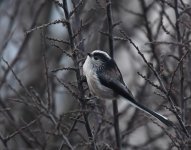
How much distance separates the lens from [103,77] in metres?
4.20

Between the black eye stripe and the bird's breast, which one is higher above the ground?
the black eye stripe

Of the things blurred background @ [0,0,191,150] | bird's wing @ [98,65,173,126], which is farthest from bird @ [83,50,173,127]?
blurred background @ [0,0,191,150]

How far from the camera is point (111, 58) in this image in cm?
409

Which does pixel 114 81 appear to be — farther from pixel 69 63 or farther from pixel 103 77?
pixel 69 63

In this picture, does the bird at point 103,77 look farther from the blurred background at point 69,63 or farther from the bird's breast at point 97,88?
the blurred background at point 69,63

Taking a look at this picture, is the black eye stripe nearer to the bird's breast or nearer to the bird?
the bird

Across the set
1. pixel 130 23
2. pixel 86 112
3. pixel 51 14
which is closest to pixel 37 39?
pixel 51 14

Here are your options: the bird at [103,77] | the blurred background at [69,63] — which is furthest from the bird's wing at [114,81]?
the blurred background at [69,63]

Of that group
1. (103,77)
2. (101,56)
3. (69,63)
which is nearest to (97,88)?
(103,77)

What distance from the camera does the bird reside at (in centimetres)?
410

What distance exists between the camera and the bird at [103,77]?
410cm

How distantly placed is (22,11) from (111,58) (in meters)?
4.02

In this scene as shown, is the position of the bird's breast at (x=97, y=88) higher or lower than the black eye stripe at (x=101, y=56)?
lower

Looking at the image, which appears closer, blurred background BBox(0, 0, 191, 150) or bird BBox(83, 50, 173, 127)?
bird BBox(83, 50, 173, 127)
